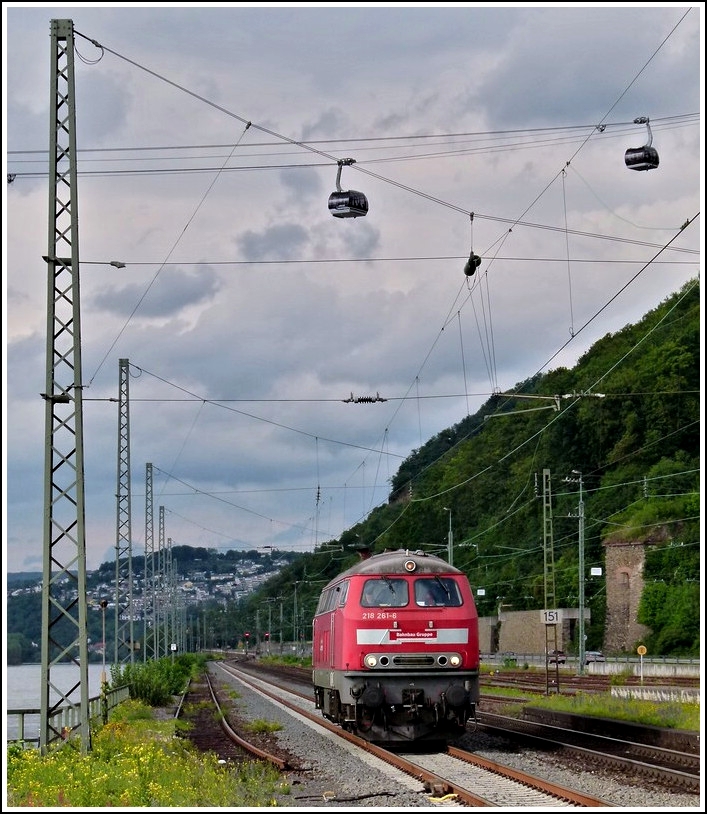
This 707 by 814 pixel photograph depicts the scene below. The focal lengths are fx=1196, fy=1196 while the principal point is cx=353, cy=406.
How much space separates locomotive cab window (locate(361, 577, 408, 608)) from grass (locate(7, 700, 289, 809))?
13.1 feet

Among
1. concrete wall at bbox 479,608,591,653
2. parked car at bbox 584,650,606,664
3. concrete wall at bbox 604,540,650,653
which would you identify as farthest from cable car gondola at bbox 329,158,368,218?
concrete wall at bbox 604,540,650,653

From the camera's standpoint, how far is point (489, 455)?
12644cm

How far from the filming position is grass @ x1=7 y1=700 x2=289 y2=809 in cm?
1480

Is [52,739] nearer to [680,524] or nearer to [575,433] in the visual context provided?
[680,524]

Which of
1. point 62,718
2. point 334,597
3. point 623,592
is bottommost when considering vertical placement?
point 623,592

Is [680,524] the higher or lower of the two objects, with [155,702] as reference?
higher

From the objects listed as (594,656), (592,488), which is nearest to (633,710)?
(594,656)

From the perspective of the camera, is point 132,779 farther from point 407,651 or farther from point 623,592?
point 623,592

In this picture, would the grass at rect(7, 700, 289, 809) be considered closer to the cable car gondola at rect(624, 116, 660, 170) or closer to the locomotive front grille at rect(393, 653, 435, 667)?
the locomotive front grille at rect(393, 653, 435, 667)

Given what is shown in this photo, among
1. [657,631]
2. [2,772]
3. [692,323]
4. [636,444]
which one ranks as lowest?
[657,631]

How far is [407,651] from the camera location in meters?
22.3

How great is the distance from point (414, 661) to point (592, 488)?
92.5 metres

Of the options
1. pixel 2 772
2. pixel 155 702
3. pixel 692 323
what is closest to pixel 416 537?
pixel 692 323

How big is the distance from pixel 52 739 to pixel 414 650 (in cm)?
691
